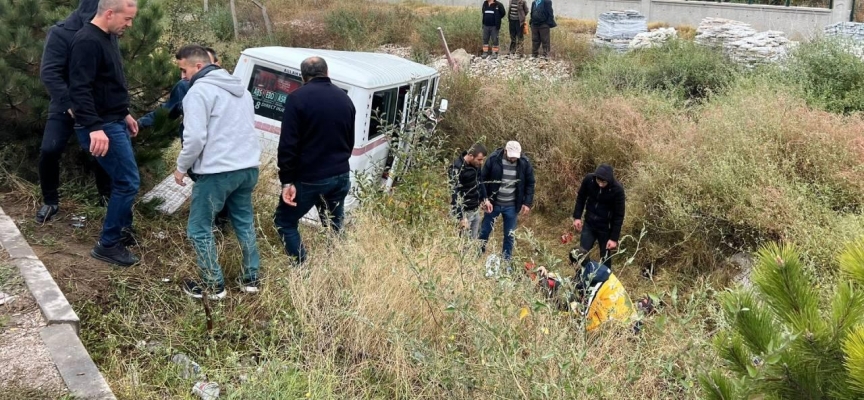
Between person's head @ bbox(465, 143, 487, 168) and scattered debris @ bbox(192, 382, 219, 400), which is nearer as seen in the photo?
scattered debris @ bbox(192, 382, 219, 400)

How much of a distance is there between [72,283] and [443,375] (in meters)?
2.29

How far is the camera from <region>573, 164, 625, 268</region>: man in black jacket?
6.75 m

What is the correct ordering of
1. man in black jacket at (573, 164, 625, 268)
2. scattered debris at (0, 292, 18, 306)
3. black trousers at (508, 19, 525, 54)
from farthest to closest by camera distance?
black trousers at (508, 19, 525, 54) < man in black jacket at (573, 164, 625, 268) < scattered debris at (0, 292, 18, 306)

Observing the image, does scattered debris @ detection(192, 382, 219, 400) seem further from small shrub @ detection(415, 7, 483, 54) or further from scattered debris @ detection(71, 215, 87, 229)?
small shrub @ detection(415, 7, 483, 54)

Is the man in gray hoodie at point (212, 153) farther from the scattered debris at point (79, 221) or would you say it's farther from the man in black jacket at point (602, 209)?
the man in black jacket at point (602, 209)

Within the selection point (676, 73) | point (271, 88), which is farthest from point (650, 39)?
point (271, 88)

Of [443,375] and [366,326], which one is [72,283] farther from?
[443,375]

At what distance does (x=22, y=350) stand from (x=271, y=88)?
4173 millimetres

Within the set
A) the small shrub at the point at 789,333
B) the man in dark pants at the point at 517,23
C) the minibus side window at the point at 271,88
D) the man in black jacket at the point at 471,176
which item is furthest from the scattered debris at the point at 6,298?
the man in dark pants at the point at 517,23

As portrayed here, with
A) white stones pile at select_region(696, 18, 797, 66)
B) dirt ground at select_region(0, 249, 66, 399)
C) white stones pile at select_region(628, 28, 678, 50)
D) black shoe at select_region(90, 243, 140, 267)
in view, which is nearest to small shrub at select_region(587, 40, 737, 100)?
white stones pile at select_region(696, 18, 797, 66)

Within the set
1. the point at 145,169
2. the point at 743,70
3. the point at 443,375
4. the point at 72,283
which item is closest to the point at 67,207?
the point at 145,169

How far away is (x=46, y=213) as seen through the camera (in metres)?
4.89

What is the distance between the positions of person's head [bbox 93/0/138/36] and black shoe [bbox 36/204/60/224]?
4.77 ft

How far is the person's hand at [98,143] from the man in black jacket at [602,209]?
13.9ft
